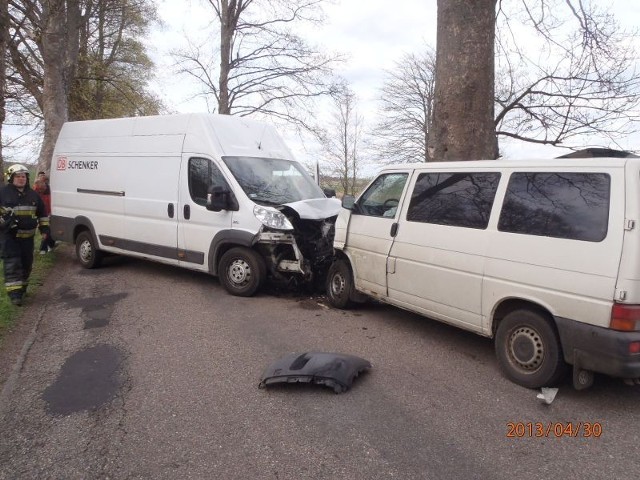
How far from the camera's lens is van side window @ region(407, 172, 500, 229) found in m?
4.53

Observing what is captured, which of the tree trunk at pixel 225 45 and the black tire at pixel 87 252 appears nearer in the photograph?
the black tire at pixel 87 252

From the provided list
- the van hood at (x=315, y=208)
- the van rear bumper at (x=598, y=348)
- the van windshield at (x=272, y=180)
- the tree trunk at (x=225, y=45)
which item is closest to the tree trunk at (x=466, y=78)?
the van hood at (x=315, y=208)

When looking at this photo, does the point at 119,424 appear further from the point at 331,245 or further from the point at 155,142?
the point at 155,142

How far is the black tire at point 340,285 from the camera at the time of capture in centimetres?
640

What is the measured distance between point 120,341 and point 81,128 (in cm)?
553

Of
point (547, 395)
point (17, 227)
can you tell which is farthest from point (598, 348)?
point (17, 227)

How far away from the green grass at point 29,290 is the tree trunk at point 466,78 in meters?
6.41

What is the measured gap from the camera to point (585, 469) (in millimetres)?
3037

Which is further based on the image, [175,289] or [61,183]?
[61,183]

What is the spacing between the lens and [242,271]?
718cm

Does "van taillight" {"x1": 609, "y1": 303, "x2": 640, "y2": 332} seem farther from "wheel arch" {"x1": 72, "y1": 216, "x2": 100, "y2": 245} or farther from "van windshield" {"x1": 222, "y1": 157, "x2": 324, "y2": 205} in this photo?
"wheel arch" {"x1": 72, "y1": 216, "x2": 100, "y2": 245}

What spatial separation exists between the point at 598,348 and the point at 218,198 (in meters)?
5.08

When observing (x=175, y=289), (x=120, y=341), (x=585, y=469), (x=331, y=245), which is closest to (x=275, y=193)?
(x=331, y=245)

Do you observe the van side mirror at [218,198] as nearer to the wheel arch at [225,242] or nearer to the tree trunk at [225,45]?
the wheel arch at [225,242]
